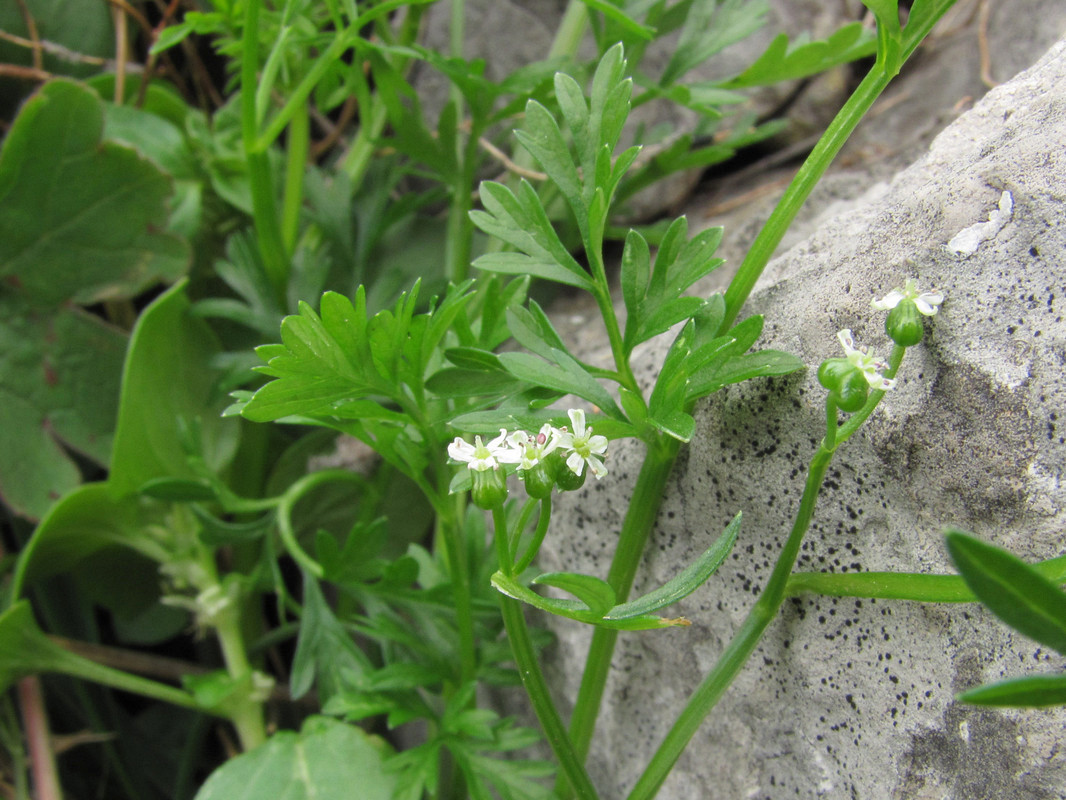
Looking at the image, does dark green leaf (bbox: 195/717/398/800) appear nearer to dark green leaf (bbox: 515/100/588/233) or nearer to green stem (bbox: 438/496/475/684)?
green stem (bbox: 438/496/475/684)

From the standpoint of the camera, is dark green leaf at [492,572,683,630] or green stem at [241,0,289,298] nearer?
dark green leaf at [492,572,683,630]

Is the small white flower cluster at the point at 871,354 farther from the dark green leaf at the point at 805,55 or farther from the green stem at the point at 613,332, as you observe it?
the dark green leaf at the point at 805,55

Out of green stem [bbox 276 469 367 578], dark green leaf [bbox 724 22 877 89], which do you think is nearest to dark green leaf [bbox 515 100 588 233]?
dark green leaf [bbox 724 22 877 89]

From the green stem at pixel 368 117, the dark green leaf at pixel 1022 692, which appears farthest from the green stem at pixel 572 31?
the dark green leaf at pixel 1022 692

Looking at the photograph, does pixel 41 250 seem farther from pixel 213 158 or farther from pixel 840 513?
pixel 840 513

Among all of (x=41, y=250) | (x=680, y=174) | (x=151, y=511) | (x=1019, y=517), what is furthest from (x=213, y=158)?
(x=1019, y=517)

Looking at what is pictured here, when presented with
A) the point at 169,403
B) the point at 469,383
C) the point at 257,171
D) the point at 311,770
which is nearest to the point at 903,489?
the point at 469,383

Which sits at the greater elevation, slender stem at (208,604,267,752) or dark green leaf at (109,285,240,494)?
dark green leaf at (109,285,240,494)
